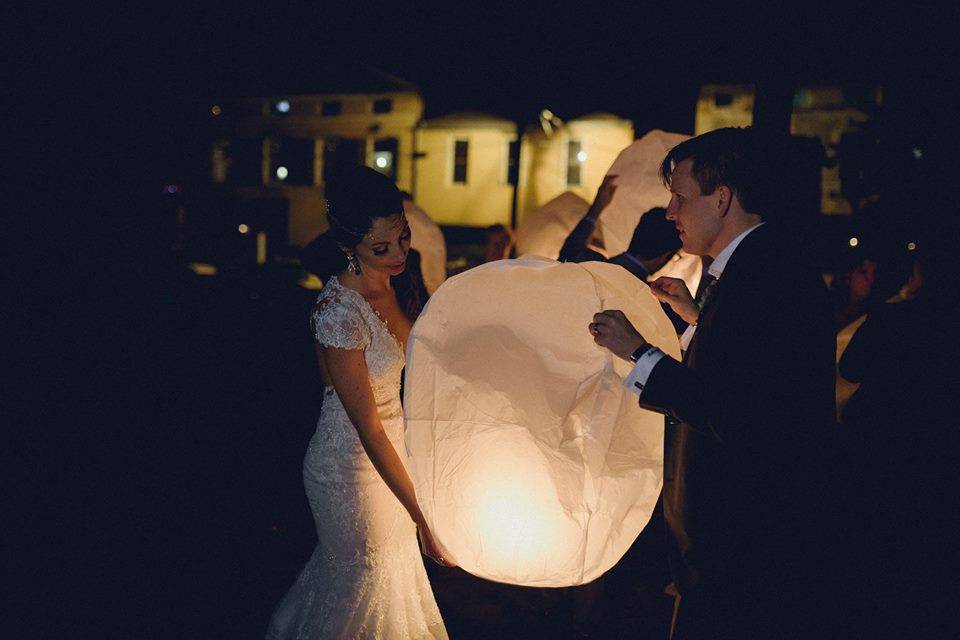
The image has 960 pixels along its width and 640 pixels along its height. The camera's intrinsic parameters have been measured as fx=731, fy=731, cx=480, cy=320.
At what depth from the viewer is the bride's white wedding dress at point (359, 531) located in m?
2.50

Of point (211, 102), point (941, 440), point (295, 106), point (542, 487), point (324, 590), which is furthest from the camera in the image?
point (211, 102)

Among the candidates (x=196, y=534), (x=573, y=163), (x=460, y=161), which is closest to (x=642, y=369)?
(x=196, y=534)

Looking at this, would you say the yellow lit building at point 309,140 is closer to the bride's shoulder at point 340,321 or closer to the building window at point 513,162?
the building window at point 513,162

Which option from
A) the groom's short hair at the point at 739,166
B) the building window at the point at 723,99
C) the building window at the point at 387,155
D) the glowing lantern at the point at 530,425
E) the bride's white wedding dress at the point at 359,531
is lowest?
the bride's white wedding dress at the point at 359,531

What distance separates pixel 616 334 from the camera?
175 cm

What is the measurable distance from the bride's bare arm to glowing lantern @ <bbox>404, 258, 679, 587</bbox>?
404mm

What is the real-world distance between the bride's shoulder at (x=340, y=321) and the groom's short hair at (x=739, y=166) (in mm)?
1118

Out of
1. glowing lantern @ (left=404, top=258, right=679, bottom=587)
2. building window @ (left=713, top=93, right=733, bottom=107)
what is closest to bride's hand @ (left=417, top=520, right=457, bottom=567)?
glowing lantern @ (left=404, top=258, right=679, bottom=587)

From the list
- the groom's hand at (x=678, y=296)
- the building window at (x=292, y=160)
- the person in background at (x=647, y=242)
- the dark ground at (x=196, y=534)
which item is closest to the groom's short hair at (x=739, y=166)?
the groom's hand at (x=678, y=296)

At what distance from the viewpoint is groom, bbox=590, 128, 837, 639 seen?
5.19ft

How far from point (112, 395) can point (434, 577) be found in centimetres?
555

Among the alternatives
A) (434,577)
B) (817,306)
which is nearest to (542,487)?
(817,306)

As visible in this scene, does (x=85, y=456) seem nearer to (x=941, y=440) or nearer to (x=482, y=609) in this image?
(x=482, y=609)

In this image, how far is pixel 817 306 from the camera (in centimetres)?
162
